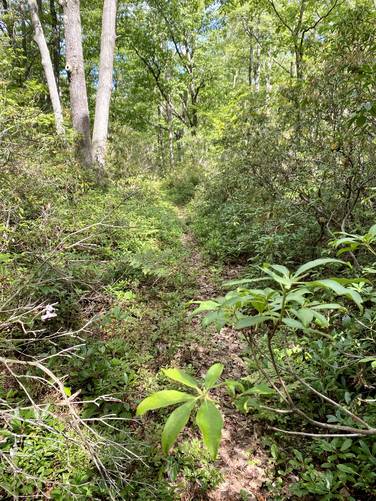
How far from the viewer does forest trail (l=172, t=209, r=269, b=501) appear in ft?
6.89

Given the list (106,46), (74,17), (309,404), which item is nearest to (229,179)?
(106,46)

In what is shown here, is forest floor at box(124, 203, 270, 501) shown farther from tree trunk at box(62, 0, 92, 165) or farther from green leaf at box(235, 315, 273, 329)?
→ tree trunk at box(62, 0, 92, 165)

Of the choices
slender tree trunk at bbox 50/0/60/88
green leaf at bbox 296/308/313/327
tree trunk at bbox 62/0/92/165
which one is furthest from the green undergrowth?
slender tree trunk at bbox 50/0/60/88

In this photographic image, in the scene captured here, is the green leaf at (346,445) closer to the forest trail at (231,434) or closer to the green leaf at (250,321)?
the forest trail at (231,434)

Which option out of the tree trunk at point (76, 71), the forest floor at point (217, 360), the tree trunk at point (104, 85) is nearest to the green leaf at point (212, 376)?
the forest floor at point (217, 360)

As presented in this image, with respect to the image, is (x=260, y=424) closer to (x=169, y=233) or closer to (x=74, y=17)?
(x=169, y=233)

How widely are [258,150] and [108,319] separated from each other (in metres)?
4.50

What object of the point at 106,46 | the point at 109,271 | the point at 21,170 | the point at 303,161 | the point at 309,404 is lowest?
the point at 309,404

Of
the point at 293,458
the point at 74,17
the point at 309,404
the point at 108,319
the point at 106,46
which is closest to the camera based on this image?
the point at 293,458

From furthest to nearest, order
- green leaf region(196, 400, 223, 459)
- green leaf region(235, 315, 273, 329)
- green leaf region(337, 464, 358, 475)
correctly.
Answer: green leaf region(337, 464, 358, 475), green leaf region(235, 315, 273, 329), green leaf region(196, 400, 223, 459)

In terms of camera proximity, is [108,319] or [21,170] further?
[21,170]

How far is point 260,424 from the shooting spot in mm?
2500

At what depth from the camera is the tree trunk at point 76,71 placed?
23.4ft

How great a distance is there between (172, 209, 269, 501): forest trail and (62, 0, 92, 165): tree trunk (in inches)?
222
